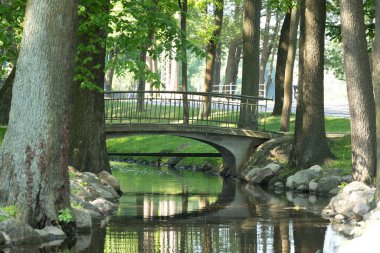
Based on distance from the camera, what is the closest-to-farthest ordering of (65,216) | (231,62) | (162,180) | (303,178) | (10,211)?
1. (10,211)
2. (65,216)
3. (303,178)
4. (162,180)
5. (231,62)

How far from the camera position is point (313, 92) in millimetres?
28297

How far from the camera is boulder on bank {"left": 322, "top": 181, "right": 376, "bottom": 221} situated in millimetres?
20188

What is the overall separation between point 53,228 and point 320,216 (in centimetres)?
671

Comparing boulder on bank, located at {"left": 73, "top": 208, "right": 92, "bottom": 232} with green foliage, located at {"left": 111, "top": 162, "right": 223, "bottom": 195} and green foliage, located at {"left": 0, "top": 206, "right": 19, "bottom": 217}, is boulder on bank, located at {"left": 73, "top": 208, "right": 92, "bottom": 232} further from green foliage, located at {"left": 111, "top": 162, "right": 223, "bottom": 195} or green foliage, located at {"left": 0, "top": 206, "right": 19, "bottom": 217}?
green foliage, located at {"left": 111, "top": 162, "right": 223, "bottom": 195}

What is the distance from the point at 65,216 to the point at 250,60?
1751 centimetres

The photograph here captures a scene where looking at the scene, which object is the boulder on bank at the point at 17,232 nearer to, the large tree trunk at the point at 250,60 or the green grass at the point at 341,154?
the green grass at the point at 341,154

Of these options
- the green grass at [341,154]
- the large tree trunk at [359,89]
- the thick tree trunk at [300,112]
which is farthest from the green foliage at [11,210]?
the thick tree trunk at [300,112]

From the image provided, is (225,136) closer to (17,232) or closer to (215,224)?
(215,224)

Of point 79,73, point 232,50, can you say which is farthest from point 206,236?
point 232,50


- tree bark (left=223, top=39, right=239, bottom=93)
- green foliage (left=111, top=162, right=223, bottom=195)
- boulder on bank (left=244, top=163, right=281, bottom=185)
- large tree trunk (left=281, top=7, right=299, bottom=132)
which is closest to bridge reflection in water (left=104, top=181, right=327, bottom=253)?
green foliage (left=111, top=162, right=223, bottom=195)

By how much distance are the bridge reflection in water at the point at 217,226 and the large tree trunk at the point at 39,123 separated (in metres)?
1.28

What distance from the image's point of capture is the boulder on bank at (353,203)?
20.2m

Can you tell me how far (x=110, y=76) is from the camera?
56.8m

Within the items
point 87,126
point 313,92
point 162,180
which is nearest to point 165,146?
point 162,180
